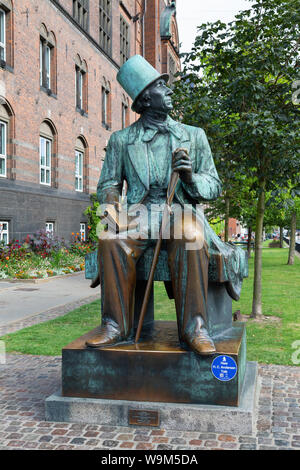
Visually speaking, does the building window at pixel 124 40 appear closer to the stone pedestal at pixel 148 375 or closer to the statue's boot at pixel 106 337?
the statue's boot at pixel 106 337

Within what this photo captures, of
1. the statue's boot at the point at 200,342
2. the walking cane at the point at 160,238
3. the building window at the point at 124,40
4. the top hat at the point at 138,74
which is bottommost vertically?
the statue's boot at the point at 200,342

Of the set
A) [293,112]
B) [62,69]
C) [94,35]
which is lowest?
[293,112]

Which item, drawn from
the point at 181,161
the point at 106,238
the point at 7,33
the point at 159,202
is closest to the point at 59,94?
the point at 7,33

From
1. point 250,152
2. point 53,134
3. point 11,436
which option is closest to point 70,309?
point 250,152

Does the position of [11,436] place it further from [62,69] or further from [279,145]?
[62,69]

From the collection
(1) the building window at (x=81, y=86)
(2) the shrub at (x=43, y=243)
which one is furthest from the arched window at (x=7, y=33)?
(1) the building window at (x=81, y=86)

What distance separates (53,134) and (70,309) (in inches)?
497

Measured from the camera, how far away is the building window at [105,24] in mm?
27500

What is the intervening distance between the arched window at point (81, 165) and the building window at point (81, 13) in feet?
17.9

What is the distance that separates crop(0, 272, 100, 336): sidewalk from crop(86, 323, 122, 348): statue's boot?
168 inches

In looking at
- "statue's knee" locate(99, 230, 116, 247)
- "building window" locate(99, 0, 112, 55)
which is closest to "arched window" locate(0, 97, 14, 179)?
"building window" locate(99, 0, 112, 55)

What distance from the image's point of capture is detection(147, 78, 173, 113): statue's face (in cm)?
434

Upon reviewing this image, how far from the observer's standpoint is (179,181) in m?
4.30

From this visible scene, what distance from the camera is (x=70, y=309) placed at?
33.2 ft
